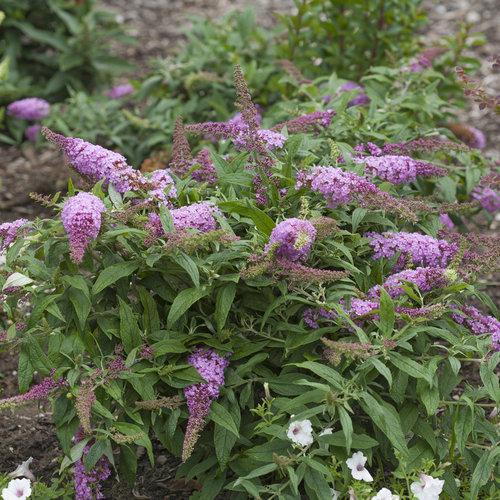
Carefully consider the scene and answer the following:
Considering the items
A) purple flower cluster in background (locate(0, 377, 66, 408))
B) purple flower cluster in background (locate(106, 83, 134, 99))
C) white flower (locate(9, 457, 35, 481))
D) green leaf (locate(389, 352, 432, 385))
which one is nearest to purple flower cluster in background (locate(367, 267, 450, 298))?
green leaf (locate(389, 352, 432, 385))

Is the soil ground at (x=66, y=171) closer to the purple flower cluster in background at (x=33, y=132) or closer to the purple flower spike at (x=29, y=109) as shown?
the purple flower cluster in background at (x=33, y=132)

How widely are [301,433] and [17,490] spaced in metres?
0.93

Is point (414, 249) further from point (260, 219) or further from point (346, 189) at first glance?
point (260, 219)

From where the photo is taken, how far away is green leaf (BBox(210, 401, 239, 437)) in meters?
2.76

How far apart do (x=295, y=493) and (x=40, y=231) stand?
1.13 metres

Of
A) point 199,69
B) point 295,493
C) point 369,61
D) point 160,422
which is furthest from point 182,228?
point 369,61

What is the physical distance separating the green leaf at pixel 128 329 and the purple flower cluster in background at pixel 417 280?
2.49 ft

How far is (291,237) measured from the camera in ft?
8.62

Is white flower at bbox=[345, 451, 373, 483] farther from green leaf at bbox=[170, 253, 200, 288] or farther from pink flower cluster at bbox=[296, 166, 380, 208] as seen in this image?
pink flower cluster at bbox=[296, 166, 380, 208]

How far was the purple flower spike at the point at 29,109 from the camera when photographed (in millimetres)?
5680

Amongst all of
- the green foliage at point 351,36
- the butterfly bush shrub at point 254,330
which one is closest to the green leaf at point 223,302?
the butterfly bush shrub at point 254,330

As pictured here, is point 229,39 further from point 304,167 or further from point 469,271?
point 469,271

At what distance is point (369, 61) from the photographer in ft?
18.0

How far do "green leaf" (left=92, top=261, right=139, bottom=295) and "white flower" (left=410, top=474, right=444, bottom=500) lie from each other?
3.54ft
